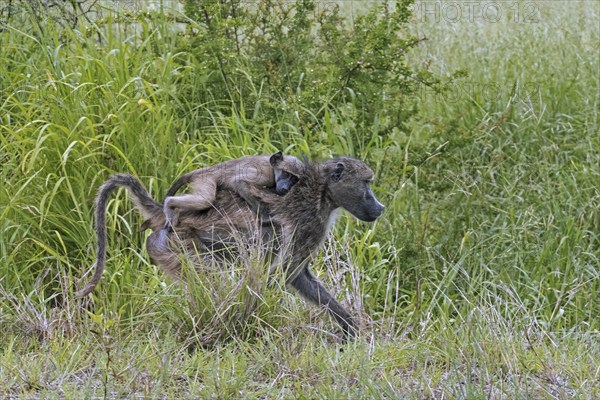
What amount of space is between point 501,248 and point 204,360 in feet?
8.41

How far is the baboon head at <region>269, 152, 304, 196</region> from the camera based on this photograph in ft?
14.8

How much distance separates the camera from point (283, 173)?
4.52m

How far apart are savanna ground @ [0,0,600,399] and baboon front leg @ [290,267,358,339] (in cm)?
6

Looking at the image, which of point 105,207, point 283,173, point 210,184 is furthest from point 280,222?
point 105,207

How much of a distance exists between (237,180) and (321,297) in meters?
0.59

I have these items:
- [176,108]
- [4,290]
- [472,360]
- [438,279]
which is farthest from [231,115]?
[472,360]

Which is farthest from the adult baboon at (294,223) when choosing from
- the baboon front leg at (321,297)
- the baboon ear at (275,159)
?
the baboon ear at (275,159)

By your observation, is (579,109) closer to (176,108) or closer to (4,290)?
(176,108)

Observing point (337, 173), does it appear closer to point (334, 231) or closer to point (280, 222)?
point (280, 222)

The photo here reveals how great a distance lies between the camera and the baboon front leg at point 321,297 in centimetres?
441

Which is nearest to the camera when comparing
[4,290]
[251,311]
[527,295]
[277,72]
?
[251,311]

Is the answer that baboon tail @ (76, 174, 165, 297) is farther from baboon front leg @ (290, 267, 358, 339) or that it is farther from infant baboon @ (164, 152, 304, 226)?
baboon front leg @ (290, 267, 358, 339)

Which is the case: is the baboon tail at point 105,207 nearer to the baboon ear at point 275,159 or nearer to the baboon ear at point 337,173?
the baboon ear at point 275,159

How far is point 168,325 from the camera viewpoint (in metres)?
4.11
